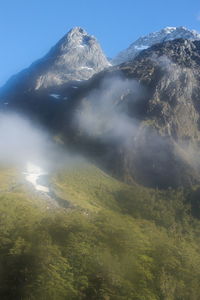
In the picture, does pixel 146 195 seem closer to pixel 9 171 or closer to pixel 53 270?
pixel 9 171

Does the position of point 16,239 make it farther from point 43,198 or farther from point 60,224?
point 43,198

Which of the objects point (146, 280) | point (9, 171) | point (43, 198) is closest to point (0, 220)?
point (146, 280)

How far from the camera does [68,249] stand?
64.3 m

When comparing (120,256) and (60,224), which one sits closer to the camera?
(120,256)

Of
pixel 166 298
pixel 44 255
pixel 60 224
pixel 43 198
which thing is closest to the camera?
pixel 166 298

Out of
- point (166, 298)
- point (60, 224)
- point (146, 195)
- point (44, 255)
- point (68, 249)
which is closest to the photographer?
point (166, 298)

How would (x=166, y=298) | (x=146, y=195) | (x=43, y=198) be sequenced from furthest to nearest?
(x=146, y=195) → (x=43, y=198) → (x=166, y=298)

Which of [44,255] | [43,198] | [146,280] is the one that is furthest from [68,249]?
[43,198]

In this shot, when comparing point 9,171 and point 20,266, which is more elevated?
point 20,266

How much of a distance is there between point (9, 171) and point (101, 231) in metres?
136

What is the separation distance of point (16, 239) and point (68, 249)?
10489 mm

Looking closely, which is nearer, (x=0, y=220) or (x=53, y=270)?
(x=53, y=270)

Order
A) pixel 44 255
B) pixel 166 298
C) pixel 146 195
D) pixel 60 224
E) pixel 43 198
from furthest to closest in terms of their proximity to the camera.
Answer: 1. pixel 146 195
2. pixel 43 198
3. pixel 60 224
4. pixel 44 255
5. pixel 166 298

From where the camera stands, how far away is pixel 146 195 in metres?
194
